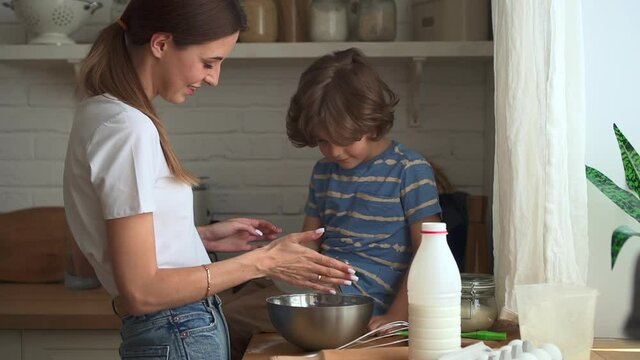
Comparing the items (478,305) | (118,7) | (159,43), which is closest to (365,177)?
(478,305)

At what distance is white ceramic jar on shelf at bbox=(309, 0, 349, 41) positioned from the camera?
9.07 ft

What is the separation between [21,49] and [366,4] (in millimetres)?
1047

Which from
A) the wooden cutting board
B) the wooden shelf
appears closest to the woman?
the wooden shelf

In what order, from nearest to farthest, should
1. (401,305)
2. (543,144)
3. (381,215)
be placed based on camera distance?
(543,144)
(401,305)
(381,215)

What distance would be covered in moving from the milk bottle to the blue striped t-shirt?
513 mm

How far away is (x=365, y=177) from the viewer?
7.10 ft

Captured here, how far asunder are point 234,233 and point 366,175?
0.34m

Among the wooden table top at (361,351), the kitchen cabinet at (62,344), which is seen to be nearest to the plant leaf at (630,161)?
the wooden table top at (361,351)

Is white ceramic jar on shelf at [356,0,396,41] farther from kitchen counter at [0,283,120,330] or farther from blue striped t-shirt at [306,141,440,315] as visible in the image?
kitchen counter at [0,283,120,330]

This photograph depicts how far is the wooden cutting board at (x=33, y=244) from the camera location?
9.82 ft

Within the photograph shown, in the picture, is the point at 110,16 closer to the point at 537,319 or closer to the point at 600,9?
the point at 600,9

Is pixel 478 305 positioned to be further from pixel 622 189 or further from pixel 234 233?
pixel 234 233

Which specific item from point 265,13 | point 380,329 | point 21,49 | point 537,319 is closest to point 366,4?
point 265,13

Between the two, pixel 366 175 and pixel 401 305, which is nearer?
pixel 401 305
